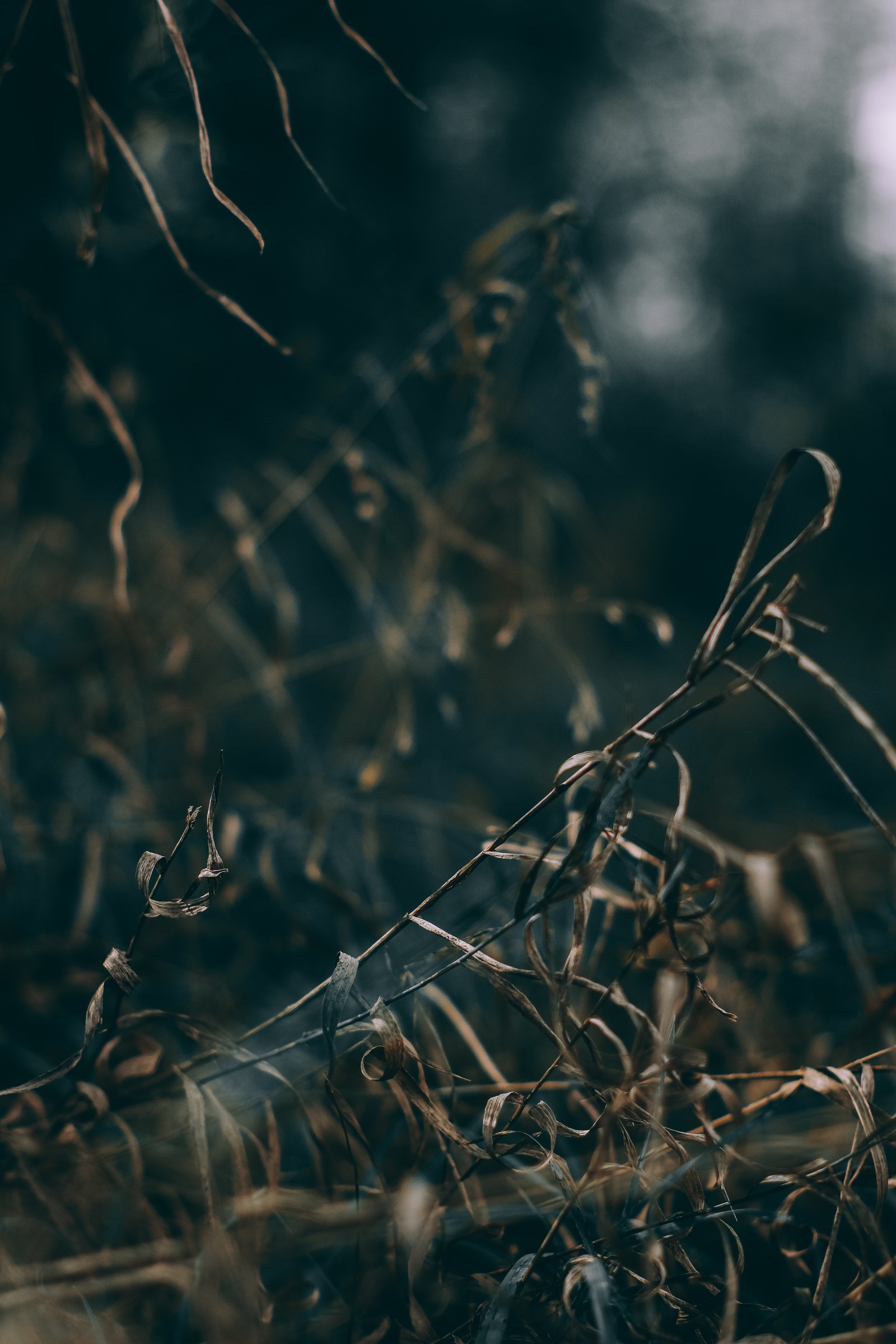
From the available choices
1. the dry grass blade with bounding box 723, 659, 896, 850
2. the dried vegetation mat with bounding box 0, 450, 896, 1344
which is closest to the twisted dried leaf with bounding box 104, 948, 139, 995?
the dried vegetation mat with bounding box 0, 450, 896, 1344

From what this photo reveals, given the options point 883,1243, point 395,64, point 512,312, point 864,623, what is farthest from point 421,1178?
point 395,64

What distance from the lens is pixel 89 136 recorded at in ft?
1.13

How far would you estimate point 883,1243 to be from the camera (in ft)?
0.87

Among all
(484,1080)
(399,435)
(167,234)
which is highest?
(167,234)

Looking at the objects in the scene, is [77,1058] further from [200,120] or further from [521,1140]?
[200,120]

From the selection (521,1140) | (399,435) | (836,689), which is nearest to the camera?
(836,689)

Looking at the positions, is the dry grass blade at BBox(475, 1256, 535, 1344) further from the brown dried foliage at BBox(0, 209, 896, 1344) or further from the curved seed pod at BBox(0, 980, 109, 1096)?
the curved seed pod at BBox(0, 980, 109, 1096)

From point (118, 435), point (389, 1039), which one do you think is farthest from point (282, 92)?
point (389, 1039)

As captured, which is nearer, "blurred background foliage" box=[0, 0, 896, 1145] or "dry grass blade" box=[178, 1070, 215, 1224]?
"dry grass blade" box=[178, 1070, 215, 1224]

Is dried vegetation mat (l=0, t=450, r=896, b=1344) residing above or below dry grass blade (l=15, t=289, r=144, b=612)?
below

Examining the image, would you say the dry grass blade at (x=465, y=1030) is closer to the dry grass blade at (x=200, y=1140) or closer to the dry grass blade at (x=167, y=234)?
the dry grass blade at (x=200, y=1140)

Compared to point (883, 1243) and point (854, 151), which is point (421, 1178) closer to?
point (883, 1243)

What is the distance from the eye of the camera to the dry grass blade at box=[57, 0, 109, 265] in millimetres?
331

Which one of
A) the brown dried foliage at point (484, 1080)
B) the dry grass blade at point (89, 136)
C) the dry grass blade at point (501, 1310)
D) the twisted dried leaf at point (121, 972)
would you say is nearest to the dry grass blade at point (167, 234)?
the dry grass blade at point (89, 136)
